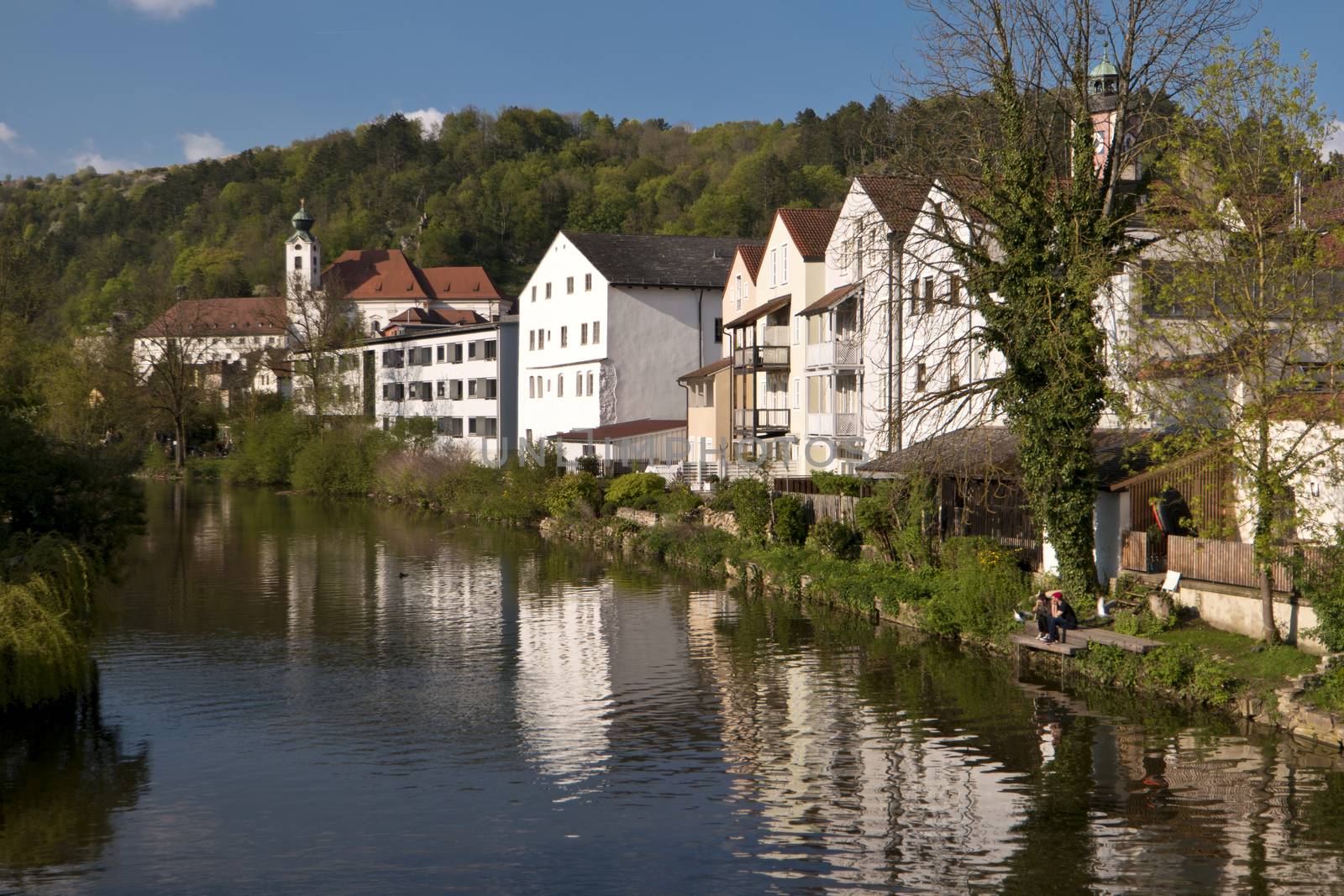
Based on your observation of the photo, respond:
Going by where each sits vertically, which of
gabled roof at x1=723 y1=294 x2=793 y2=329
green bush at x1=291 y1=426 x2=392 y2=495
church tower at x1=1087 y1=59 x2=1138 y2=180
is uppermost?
church tower at x1=1087 y1=59 x2=1138 y2=180

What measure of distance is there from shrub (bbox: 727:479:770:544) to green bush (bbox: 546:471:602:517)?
1259 centimetres

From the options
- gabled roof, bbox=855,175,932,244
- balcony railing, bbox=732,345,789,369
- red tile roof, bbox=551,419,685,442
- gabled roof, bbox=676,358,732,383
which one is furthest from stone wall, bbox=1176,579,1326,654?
red tile roof, bbox=551,419,685,442

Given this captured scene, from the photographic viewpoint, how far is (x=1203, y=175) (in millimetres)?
22578

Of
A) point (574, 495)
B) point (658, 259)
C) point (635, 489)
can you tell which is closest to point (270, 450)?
point (658, 259)

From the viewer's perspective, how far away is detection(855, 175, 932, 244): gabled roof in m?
28.2

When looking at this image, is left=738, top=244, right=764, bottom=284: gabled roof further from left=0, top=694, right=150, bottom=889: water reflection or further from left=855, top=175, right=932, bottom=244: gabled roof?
left=0, top=694, right=150, bottom=889: water reflection

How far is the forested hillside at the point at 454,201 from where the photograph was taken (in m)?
126

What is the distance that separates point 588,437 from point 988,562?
34.1m

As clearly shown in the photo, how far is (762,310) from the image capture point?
49.6 meters

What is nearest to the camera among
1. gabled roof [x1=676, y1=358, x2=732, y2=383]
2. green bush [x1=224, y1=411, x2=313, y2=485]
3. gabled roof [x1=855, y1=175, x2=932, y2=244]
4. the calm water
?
the calm water

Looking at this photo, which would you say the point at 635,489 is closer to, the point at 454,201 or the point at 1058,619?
the point at 1058,619

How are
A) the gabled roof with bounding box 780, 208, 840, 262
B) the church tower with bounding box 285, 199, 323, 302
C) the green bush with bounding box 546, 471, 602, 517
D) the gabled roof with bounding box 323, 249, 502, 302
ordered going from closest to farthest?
the gabled roof with bounding box 780, 208, 840, 262 < the green bush with bounding box 546, 471, 602, 517 < the gabled roof with bounding box 323, 249, 502, 302 < the church tower with bounding box 285, 199, 323, 302

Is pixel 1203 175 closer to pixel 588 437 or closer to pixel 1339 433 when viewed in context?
pixel 1339 433

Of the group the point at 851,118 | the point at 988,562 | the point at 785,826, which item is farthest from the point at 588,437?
the point at 851,118
